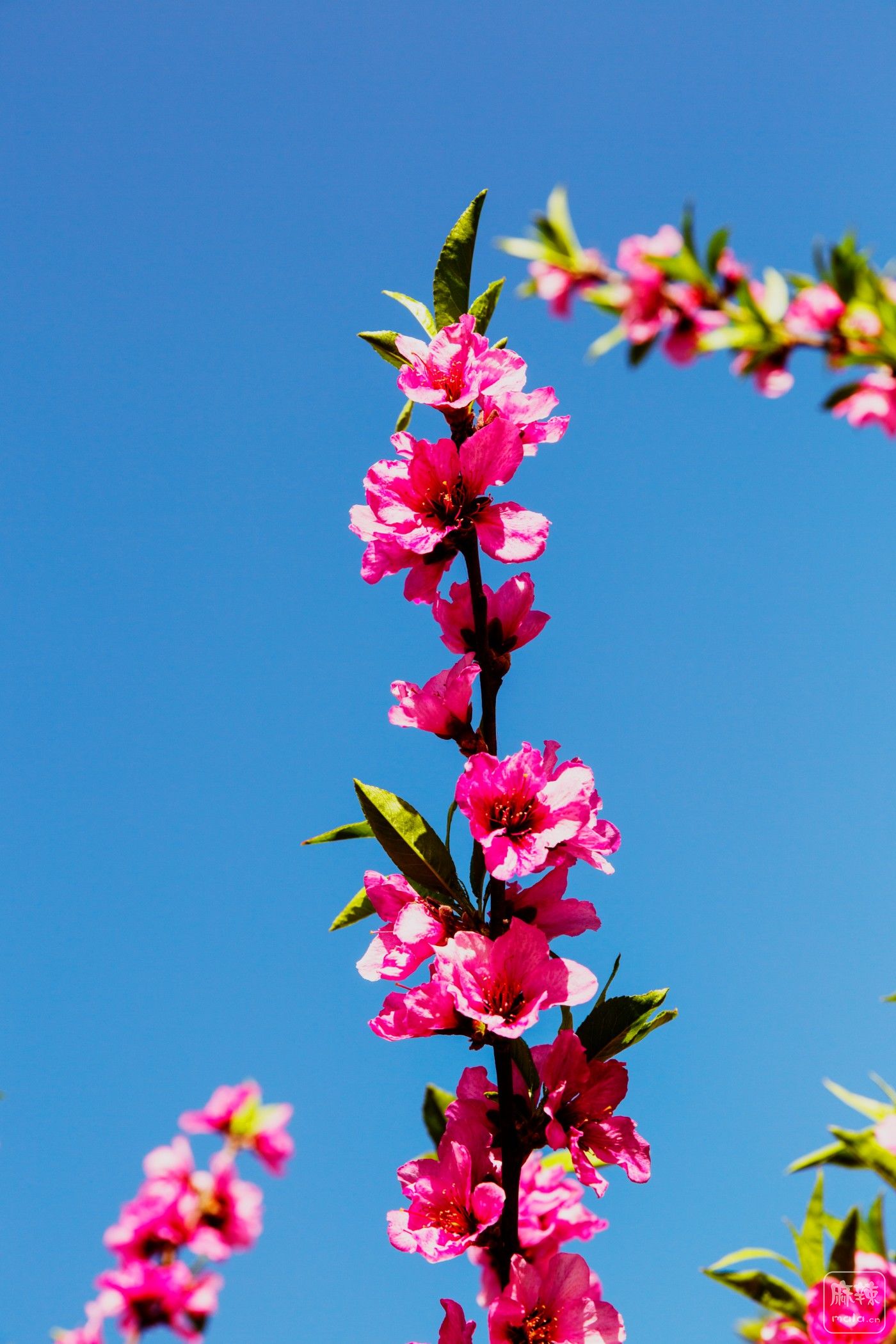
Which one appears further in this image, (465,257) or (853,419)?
(465,257)

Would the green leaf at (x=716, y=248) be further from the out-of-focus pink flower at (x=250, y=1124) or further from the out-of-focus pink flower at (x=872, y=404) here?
the out-of-focus pink flower at (x=250, y=1124)

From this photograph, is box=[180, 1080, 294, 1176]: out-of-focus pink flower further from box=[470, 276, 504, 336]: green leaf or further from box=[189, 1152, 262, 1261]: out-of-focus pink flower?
box=[470, 276, 504, 336]: green leaf

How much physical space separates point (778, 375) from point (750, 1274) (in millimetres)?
1536

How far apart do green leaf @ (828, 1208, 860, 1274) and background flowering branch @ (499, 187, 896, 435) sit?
1.30 meters

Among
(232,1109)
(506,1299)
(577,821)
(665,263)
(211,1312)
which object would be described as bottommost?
(506,1299)

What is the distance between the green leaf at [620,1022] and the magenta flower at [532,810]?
0.29 m

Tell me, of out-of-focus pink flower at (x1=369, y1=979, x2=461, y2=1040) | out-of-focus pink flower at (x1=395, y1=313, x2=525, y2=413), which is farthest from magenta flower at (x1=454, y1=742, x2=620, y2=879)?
out-of-focus pink flower at (x1=395, y1=313, x2=525, y2=413)

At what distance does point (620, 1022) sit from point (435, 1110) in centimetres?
56

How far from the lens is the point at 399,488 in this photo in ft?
7.78

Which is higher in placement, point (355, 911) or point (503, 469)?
point (503, 469)

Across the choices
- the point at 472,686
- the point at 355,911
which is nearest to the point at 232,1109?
the point at 355,911

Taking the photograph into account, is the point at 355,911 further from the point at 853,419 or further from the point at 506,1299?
the point at 853,419

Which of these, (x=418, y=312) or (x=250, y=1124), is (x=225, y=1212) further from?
(x=418, y=312)

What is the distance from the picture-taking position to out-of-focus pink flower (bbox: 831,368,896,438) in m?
1.65
